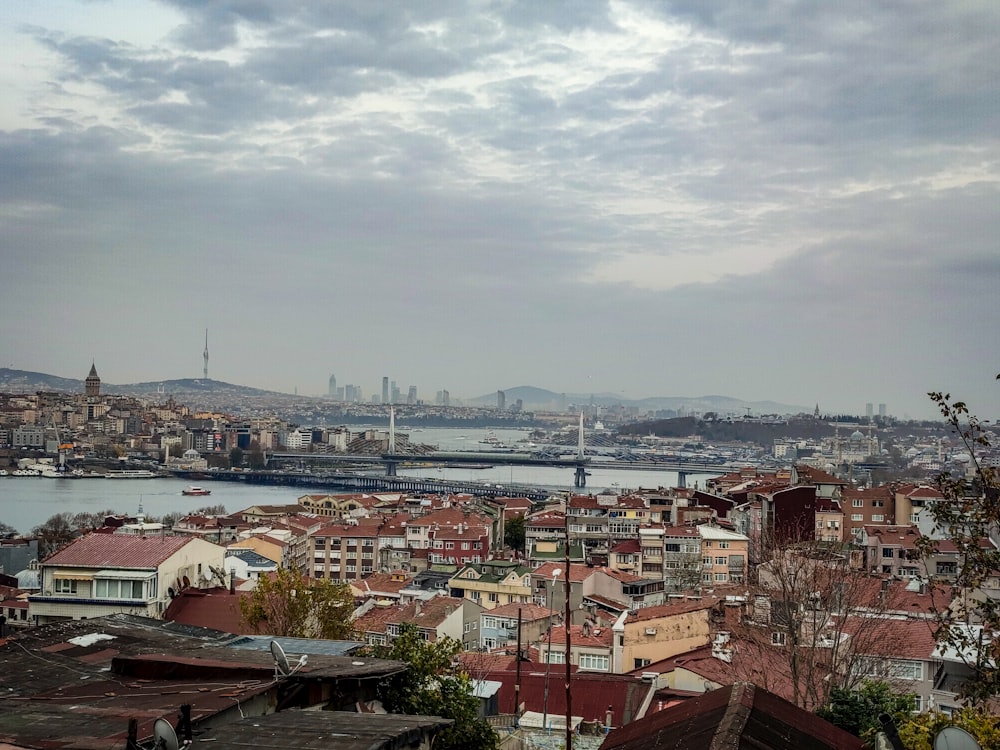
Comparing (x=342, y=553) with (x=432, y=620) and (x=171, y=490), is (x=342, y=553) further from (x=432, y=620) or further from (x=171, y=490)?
(x=171, y=490)

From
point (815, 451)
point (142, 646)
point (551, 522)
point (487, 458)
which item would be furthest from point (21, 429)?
point (142, 646)

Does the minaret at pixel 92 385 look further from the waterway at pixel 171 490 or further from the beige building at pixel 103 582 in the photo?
the beige building at pixel 103 582

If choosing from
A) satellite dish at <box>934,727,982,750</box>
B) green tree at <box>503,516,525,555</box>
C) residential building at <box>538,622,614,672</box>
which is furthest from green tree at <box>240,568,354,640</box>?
green tree at <box>503,516,525,555</box>

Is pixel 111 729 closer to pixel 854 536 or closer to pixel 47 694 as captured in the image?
pixel 47 694

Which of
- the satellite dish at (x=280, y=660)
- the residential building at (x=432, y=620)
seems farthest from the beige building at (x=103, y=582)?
the satellite dish at (x=280, y=660)

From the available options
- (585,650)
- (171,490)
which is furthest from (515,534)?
(171,490)

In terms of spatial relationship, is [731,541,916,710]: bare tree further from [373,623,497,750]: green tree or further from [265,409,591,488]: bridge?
[265,409,591,488]: bridge
